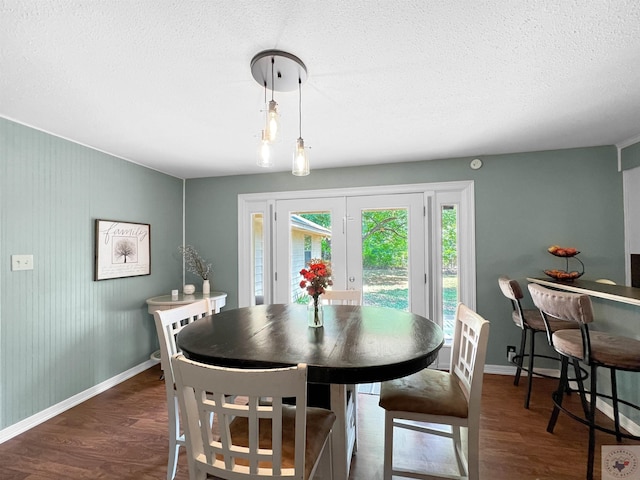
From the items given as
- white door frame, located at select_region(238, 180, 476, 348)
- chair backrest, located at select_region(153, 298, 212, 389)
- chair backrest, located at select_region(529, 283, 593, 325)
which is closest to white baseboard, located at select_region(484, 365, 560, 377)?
white door frame, located at select_region(238, 180, 476, 348)

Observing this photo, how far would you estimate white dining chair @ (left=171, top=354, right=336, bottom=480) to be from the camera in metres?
0.89

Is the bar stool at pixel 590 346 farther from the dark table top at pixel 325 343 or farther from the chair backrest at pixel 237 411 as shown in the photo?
the chair backrest at pixel 237 411

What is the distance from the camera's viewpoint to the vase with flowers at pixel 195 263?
3666 millimetres

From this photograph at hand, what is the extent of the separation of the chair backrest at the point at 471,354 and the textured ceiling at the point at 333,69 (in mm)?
1282

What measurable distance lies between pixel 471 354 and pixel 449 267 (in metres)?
1.76

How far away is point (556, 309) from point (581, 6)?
1464 millimetres

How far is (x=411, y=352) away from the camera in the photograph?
1.26 m

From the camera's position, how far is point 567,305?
1664mm

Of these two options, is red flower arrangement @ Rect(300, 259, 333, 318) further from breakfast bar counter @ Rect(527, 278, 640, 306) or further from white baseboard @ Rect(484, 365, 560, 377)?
white baseboard @ Rect(484, 365, 560, 377)

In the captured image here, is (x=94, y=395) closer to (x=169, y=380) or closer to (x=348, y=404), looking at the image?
(x=169, y=380)

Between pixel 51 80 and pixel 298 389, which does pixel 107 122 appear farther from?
pixel 298 389

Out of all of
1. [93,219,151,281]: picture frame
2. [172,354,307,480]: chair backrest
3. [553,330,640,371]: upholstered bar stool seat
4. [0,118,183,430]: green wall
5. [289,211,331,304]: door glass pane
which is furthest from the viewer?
[289,211,331,304]: door glass pane

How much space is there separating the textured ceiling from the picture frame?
0.79 meters

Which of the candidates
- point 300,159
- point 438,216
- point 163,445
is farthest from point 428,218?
point 163,445
